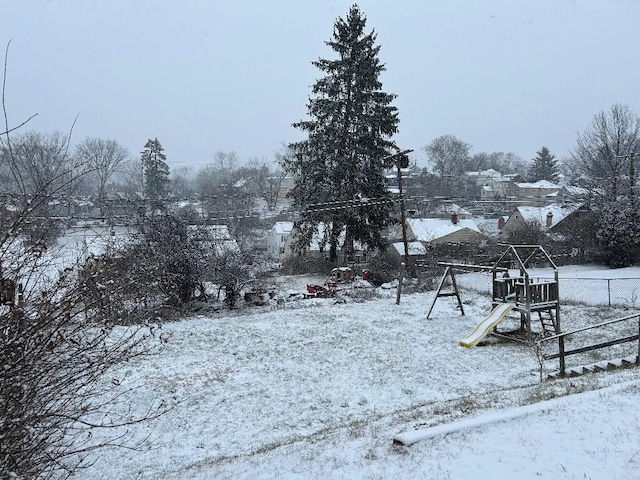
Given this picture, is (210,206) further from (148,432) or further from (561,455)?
(561,455)

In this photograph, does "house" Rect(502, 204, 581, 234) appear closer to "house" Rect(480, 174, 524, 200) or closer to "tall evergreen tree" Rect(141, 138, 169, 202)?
"house" Rect(480, 174, 524, 200)

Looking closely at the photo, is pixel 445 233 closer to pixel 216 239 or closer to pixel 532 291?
pixel 216 239

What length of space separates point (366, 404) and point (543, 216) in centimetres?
3956

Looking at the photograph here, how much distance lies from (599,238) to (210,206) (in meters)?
43.0

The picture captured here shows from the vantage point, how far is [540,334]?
1428 cm

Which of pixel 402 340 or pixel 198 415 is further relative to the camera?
pixel 402 340

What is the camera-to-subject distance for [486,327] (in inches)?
551

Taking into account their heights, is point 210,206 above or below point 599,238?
above

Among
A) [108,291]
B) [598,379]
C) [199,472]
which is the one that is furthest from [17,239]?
[598,379]

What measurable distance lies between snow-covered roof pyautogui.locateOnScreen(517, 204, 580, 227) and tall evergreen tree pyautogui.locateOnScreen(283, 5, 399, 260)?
1748cm

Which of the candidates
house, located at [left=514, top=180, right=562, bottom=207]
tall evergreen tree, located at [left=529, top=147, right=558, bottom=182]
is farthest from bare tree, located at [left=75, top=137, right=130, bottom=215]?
tall evergreen tree, located at [left=529, top=147, right=558, bottom=182]

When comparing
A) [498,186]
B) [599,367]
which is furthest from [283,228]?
[498,186]

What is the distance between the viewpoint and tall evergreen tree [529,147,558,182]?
81688 millimetres

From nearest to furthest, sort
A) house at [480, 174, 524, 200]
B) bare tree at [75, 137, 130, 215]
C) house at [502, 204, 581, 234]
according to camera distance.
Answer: bare tree at [75, 137, 130, 215] < house at [502, 204, 581, 234] < house at [480, 174, 524, 200]
